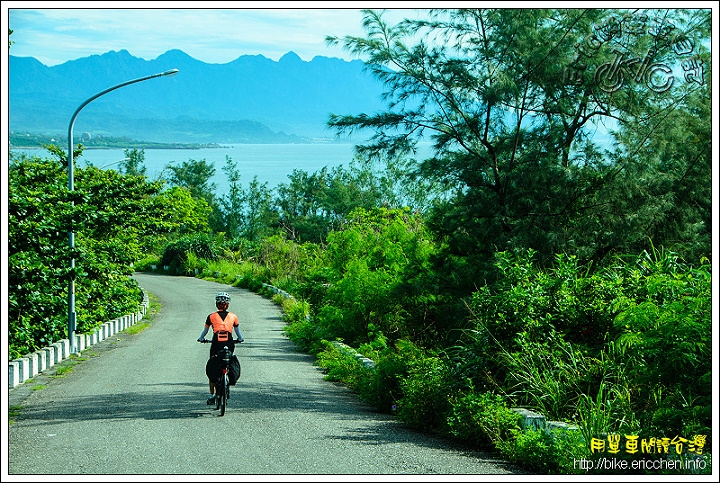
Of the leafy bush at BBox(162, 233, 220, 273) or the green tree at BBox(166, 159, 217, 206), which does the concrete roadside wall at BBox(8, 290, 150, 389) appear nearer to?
the leafy bush at BBox(162, 233, 220, 273)

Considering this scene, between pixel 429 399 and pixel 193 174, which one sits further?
pixel 193 174

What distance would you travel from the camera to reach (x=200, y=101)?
45.2 meters

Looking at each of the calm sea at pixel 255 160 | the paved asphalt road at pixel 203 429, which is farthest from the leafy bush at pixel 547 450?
the calm sea at pixel 255 160

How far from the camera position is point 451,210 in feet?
40.1

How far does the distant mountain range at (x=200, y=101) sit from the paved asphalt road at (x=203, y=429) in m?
13.0

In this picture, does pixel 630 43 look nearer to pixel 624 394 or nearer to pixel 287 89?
pixel 624 394

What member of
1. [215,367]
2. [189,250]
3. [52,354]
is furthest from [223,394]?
[189,250]

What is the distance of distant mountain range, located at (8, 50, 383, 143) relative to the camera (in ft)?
102

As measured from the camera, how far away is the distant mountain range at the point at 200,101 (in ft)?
102

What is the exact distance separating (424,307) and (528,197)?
4.45 meters

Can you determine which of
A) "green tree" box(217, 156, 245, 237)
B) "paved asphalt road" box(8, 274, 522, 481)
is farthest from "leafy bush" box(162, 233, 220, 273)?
"paved asphalt road" box(8, 274, 522, 481)

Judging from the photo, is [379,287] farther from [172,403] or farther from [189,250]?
[189,250]

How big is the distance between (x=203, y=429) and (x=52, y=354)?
27.5ft

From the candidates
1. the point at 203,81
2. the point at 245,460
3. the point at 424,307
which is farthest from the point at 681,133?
the point at 203,81
